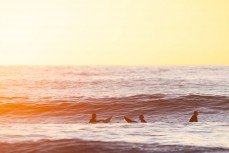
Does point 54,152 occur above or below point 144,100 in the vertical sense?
below

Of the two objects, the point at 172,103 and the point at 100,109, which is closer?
the point at 100,109

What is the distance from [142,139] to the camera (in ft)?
74.6

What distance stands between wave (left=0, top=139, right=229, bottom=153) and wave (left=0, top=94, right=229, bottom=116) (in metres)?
18.4

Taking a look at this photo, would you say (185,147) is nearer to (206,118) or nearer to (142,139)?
(142,139)

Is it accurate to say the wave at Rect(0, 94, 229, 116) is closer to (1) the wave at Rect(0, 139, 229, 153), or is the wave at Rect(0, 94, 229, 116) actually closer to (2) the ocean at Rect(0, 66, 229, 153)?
(2) the ocean at Rect(0, 66, 229, 153)

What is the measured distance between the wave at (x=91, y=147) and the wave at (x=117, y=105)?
60.3ft

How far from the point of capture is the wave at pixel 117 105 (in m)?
41.7

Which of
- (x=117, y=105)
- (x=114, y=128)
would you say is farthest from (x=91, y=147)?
(x=117, y=105)

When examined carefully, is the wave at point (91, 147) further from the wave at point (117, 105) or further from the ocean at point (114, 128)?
the wave at point (117, 105)

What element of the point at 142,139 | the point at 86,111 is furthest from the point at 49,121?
the point at 142,139

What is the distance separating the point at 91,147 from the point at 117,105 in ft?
80.8

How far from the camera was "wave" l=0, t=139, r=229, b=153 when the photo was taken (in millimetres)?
20141

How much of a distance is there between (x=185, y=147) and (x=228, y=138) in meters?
3.17

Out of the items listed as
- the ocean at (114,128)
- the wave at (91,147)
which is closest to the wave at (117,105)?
the ocean at (114,128)
